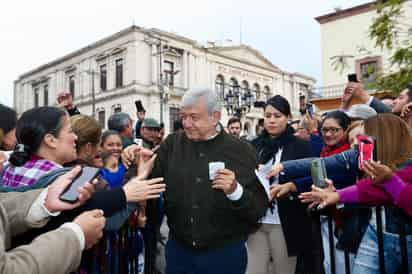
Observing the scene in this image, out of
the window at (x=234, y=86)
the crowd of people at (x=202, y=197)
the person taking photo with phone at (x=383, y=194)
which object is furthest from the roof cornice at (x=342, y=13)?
the person taking photo with phone at (x=383, y=194)

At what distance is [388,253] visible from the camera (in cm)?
266

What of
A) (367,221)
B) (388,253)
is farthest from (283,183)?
(388,253)

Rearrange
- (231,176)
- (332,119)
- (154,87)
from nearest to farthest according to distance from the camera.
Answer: (231,176), (332,119), (154,87)

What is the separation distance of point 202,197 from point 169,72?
118ft

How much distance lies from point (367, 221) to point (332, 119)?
1434mm

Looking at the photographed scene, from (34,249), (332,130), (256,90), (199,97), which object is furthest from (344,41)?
(34,249)

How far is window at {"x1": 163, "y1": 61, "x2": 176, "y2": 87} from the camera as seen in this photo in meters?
37.9

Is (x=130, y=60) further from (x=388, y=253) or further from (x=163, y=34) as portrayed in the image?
(x=388, y=253)

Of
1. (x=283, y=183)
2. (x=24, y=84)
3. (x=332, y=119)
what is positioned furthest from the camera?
(x=24, y=84)

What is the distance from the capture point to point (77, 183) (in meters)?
1.90

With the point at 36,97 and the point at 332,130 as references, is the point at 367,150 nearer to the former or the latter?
the point at 332,130

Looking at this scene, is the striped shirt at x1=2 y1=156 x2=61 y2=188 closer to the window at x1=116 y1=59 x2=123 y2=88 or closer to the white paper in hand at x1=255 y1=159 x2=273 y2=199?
the white paper in hand at x1=255 y1=159 x2=273 y2=199

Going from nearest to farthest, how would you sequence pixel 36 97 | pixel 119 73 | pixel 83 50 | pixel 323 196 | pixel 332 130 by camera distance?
pixel 323 196, pixel 332 130, pixel 119 73, pixel 83 50, pixel 36 97

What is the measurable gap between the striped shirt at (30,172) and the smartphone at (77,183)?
13.1 inches
